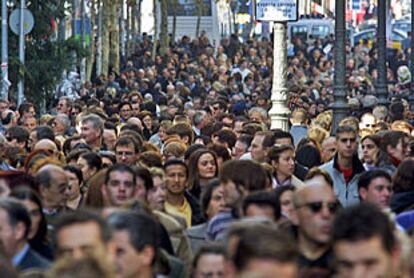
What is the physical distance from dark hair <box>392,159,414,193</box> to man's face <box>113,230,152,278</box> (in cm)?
515

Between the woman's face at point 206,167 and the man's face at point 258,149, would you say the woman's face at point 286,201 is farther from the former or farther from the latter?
the man's face at point 258,149

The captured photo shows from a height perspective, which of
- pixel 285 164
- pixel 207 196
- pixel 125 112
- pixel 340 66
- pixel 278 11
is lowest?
pixel 207 196

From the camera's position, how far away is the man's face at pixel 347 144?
19000 mm

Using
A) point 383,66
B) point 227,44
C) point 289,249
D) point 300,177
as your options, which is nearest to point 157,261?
point 289,249

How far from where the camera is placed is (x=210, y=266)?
1065 centimetres

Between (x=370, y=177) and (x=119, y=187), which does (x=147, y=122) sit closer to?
(x=370, y=177)

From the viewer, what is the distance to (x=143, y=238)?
10.3 meters

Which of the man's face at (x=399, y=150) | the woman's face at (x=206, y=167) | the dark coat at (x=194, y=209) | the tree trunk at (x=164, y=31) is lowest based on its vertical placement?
the dark coat at (x=194, y=209)

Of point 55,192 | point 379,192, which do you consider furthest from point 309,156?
point 55,192

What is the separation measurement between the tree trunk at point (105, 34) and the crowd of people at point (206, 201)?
27746 millimetres

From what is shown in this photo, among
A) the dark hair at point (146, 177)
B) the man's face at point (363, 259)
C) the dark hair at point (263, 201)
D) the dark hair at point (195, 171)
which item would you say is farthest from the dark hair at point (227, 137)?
the man's face at point (363, 259)

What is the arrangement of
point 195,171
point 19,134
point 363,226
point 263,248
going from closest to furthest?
1. point 263,248
2. point 363,226
3. point 195,171
4. point 19,134

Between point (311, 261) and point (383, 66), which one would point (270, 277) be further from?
point (383, 66)

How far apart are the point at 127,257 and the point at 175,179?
6336 mm
